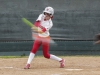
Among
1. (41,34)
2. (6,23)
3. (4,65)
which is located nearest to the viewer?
(41,34)

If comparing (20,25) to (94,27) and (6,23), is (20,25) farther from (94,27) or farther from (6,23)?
(94,27)

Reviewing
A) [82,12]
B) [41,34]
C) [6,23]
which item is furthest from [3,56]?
[41,34]

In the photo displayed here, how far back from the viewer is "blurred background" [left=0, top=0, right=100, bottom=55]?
13.7 meters

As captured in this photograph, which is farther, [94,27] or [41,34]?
[94,27]

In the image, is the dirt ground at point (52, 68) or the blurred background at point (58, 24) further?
the blurred background at point (58, 24)

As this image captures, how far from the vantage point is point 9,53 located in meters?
13.9

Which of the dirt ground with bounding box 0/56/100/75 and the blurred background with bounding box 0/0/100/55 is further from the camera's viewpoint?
the blurred background with bounding box 0/0/100/55

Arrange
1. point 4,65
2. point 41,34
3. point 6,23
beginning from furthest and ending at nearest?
point 6,23 < point 4,65 < point 41,34

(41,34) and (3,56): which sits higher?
(41,34)

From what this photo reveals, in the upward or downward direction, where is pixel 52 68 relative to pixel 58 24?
downward

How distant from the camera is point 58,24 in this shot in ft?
45.2

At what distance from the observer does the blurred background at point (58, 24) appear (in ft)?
44.8

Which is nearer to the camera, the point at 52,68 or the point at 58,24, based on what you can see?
the point at 52,68

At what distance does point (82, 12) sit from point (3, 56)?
9.95 feet
